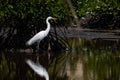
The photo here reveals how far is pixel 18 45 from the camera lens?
16.6 m

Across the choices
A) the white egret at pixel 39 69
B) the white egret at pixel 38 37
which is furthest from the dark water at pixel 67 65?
the white egret at pixel 38 37

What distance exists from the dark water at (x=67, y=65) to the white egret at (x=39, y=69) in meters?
0.12

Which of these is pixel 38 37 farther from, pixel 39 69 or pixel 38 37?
pixel 39 69

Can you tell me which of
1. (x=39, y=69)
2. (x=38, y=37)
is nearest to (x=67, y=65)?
(x=39, y=69)

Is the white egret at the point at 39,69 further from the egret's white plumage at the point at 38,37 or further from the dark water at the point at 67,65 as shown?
the egret's white plumage at the point at 38,37

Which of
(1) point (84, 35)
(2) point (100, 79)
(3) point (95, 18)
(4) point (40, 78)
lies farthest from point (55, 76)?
(3) point (95, 18)

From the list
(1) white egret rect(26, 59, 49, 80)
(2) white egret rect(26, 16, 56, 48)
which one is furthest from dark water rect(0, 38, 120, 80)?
(2) white egret rect(26, 16, 56, 48)

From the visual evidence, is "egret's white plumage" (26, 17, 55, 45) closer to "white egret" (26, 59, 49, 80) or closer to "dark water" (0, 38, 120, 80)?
"dark water" (0, 38, 120, 80)

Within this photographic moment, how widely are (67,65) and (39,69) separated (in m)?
1.27

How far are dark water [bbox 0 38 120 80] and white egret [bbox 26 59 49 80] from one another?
0.38 ft

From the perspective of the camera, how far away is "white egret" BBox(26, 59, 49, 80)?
10.7 metres

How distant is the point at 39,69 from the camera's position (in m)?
11.6

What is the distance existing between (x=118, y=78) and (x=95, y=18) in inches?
740

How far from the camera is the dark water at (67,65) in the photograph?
1061 cm
